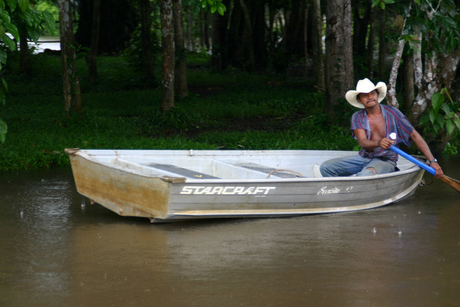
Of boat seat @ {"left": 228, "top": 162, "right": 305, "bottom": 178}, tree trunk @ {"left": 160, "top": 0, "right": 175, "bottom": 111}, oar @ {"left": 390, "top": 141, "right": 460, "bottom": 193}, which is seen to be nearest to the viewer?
oar @ {"left": 390, "top": 141, "right": 460, "bottom": 193}

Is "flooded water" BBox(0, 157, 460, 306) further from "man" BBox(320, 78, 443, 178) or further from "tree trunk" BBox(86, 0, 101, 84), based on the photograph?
"tree trunk" BBox(86, 0, 101, 84)

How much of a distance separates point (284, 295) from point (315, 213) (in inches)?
77.4

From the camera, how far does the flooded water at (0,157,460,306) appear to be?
3.23 metres

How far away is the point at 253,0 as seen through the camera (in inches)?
732

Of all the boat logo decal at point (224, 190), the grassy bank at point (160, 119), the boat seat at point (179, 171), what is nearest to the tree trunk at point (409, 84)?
the grassy bank at point (160, 119)

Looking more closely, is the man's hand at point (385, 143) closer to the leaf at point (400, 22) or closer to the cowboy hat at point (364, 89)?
the cowboy hat at point (364, 89)

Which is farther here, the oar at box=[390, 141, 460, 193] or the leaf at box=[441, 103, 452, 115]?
the leaf at box=[441, 103, 452, 115]

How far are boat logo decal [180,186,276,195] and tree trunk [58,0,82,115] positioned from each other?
6052 millimetres

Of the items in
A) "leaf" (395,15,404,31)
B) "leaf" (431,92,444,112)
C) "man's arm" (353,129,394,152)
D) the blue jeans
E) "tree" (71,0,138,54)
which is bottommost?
the blue jeans

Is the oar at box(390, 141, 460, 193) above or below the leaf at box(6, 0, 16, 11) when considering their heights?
below

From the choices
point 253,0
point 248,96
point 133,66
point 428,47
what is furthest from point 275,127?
point 253,0

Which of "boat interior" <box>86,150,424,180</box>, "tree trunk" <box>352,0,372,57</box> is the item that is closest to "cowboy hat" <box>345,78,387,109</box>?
"boat interior" <box>86,150,424,180</box>

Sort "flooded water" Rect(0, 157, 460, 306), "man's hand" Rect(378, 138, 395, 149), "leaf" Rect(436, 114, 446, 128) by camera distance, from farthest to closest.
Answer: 1. "leaf" Rect(436, 114, 446, 128)
2. "man's hand" Rect(378, 138, 395, 149)
3. "flooded water" Rect(0, 157, 460, 306)

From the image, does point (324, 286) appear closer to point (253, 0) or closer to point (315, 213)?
point (315, 213)
